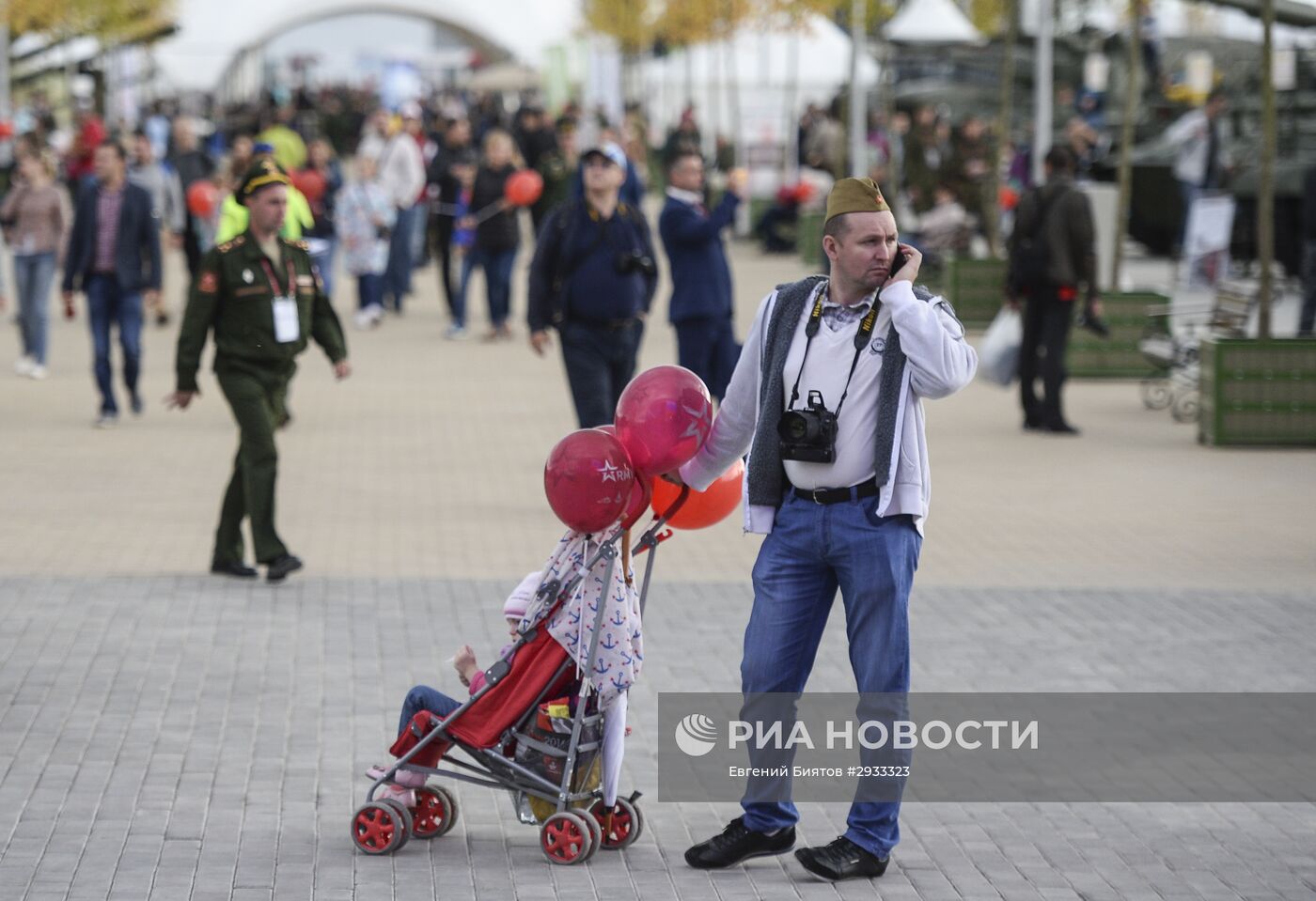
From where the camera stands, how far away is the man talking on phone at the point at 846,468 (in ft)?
17.4

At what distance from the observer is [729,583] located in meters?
9.43

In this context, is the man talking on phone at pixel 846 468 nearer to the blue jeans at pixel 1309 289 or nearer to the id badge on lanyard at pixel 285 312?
the id badge on lanyard at pixel 285 312

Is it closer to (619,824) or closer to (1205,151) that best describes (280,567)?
(619,824)

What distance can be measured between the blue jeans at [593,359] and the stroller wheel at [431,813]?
4.77m

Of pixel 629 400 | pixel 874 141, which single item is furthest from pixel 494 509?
pixel 874 141

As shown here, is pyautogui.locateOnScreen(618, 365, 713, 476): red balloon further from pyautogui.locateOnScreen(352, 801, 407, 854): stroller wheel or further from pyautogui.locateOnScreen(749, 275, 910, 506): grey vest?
pyautogui.locateOnScreen(352, 801, 407, 854): stroller wheel

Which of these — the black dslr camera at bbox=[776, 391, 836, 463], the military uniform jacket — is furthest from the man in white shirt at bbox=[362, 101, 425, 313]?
the black dslr camera at bbox=[776, 391, 836, 463]

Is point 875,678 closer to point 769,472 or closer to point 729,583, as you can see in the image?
point 769,472

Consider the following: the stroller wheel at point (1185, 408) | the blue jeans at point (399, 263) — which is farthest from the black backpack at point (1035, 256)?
the blue jeans at point (399, 263)

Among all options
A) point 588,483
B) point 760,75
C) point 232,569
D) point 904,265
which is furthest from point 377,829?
point 760,75

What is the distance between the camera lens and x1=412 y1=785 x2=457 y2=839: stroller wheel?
19.1 ft

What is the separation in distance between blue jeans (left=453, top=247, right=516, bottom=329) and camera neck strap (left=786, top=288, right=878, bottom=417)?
47.8 feet

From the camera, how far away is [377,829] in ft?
18.5

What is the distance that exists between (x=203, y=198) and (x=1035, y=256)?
29.9ft
